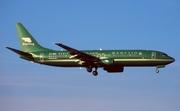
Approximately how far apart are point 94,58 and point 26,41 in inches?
686

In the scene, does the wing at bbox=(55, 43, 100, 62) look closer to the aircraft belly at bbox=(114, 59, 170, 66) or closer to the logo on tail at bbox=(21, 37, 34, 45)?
the aircraft belly at bbox=(114, 59, 170, 66)

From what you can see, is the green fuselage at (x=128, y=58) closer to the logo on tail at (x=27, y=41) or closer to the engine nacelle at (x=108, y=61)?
the engine nacelle at (x=108, y=61)

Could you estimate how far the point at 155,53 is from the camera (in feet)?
261

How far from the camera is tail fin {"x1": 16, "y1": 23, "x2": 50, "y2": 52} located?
8912cm

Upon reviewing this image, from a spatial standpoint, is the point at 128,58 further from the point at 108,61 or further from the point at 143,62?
the point at 108,61

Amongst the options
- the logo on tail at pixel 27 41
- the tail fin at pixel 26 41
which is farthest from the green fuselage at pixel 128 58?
the logo on tail at pixel 27 41

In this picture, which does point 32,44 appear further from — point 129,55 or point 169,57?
point 169,57

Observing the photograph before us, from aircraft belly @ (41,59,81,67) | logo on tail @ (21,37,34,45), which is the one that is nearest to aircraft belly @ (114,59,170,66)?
aircraft belly @ (41,59,81,67)

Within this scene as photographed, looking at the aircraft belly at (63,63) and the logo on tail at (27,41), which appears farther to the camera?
the logo on tail at (27,41)

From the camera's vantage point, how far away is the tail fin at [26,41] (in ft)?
292

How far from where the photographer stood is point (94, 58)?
3145 inches

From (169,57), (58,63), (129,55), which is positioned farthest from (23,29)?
(169,57)

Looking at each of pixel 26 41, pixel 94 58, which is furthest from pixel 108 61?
pixel 26 41

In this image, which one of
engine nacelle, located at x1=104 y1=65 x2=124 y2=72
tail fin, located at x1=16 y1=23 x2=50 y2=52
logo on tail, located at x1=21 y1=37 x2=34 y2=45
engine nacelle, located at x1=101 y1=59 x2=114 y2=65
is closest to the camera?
engine nacelle, located at x1=101 y1=59 x2=114 y2=65
